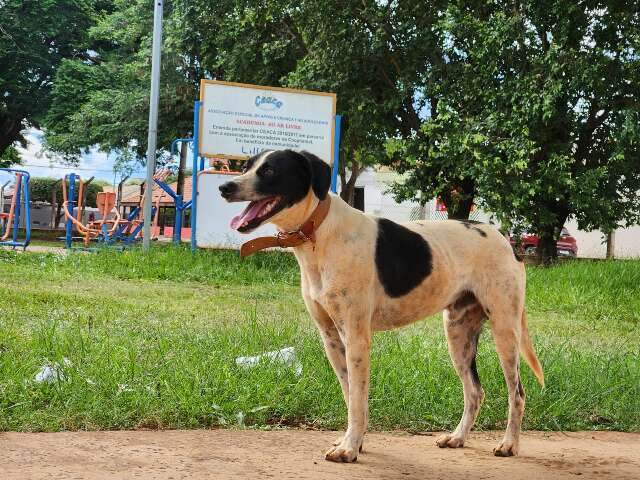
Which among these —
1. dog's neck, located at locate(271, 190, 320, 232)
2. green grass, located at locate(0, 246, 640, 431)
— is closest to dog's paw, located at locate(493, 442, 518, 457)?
green grass, located at locate(0, 246, 640, 431)

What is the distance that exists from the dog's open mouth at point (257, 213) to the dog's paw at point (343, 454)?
1.16 meters

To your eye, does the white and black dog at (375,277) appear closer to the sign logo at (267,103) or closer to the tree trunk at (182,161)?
the sign logo at (267,103)

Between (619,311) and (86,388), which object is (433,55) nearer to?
(619,311)

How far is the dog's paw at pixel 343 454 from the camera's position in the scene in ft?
12.8

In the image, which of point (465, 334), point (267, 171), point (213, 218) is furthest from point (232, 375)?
point (213, 218)

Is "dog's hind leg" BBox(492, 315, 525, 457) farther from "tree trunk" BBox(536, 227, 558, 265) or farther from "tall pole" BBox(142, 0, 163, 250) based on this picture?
"tree trunk" BBox(536, 227, 558, 265)

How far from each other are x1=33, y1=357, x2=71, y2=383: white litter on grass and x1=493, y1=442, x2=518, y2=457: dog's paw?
2548 mm

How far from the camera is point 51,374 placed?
493cm

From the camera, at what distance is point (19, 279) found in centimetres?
1113

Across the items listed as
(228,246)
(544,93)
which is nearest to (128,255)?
(228,246)

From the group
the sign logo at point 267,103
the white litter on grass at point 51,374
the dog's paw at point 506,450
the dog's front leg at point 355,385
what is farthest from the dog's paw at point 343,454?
the sign logo at point 267,103

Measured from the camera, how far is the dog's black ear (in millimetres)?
3949

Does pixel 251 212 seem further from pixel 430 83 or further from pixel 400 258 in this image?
pixel 430 83

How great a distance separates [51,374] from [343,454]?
2.05 m
